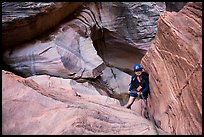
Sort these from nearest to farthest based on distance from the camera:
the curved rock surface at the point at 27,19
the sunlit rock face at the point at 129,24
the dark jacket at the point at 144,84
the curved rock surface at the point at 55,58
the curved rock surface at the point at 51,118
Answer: the curved rock surface at the point at 51,118
the dark jacket at the point at 144,84
the curved rock surface at the point at 27,19
the curved rock surface at the point at 55,58
the sunlit rock face at the point at 129,24

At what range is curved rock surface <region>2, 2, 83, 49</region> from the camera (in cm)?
835

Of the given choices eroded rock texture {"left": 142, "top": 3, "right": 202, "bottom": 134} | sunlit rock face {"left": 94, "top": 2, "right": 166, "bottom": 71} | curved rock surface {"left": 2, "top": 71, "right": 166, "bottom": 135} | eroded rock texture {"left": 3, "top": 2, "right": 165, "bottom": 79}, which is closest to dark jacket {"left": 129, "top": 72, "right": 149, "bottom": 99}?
eroded rock texture {"left": 142, "top": 3, "right": 202, "bottom": 134}

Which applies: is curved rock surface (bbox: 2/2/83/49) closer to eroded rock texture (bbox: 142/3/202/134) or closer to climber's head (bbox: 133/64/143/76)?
climber's head (bbox: 133/64/143/76)

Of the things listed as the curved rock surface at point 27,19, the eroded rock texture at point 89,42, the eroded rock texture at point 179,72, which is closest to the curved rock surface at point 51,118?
the eroded rock texture at point 179,72

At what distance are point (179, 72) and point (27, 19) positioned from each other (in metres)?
5.68

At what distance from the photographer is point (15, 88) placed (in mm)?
4234

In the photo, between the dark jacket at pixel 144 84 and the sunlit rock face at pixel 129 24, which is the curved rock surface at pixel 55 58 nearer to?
the sunlit rock face at pixel 129 24

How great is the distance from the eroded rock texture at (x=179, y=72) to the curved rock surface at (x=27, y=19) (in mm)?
4525

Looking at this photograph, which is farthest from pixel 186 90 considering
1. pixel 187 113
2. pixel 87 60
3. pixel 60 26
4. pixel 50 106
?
pixel 60 26

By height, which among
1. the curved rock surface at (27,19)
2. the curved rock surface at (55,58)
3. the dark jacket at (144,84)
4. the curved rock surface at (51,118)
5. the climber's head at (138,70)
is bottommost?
the curved rock surface at (55,58)

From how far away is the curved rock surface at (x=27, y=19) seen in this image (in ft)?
27.4

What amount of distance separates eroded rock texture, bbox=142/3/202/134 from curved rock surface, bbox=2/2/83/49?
453 centimetres

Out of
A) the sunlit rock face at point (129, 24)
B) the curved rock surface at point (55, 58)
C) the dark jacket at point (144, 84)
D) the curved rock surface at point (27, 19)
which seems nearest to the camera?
the dark jacket at point (144, 84)

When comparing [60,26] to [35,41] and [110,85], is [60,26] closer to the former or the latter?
[35,41]
